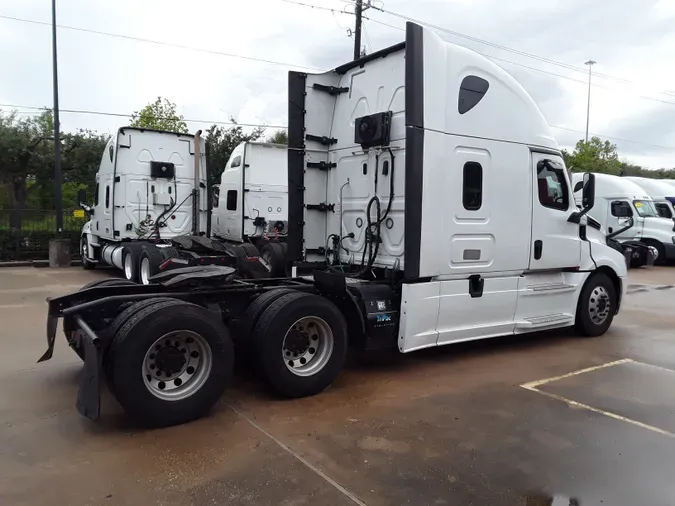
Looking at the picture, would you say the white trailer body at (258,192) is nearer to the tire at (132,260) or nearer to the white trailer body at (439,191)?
the tire at (132,260)

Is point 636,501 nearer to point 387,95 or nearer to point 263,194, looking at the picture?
point 387,95

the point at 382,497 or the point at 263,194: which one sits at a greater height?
the point at 263,194

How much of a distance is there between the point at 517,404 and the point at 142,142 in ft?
35.4

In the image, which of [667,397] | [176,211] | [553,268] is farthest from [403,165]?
[176,211]

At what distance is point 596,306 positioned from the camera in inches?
317

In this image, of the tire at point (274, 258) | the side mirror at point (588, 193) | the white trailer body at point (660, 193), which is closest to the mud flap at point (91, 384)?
the side mirror at point (588, 193)

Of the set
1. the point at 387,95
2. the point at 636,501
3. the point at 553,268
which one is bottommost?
the point at 636,501

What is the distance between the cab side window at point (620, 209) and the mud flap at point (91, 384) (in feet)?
67.3

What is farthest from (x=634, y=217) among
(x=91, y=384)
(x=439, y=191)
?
(x=91, y=384)

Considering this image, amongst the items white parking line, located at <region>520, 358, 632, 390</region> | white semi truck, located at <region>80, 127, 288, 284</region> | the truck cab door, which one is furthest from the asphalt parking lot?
white semi truck, located at <region>80, 127, 288, 284</region>

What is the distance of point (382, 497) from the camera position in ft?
11.5

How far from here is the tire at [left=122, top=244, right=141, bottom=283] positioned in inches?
476

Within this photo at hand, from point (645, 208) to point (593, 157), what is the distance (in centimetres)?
2360

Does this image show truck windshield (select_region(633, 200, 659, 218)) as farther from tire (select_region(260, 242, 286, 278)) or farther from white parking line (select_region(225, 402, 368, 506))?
white parking line (select_region(225, 402, 368, 506))
